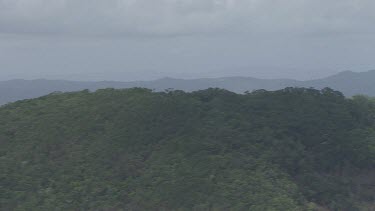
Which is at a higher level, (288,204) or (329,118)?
(329,118)

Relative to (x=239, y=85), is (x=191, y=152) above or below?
below

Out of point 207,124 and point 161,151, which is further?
point 207,124

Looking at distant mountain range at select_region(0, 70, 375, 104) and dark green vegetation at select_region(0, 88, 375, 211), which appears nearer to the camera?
dark green vegetation at select_region(0, 88, 375, 211)

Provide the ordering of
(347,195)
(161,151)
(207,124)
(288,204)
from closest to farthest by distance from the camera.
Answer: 1. (288,204)
2. (347,195)
3. (161,151)
4. (207,124)

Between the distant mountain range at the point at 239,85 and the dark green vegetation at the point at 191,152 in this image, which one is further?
the distant mountain range at the point at 239,85

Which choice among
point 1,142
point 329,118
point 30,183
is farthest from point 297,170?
point 1,142

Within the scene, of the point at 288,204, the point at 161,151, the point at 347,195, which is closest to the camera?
the point at 288,204

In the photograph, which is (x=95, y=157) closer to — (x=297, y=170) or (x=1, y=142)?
(x=1, y=142)

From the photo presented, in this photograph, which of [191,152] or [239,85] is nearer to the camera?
[191,152]
